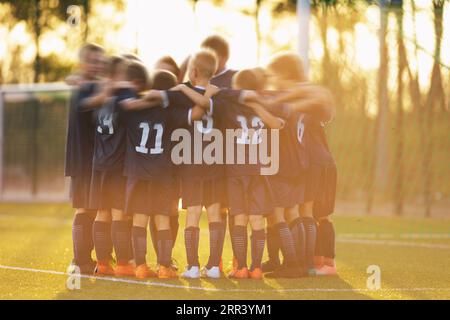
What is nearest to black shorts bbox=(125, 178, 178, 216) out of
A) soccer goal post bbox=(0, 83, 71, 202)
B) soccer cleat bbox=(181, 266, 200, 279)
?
soccer cleat bbox=(181, 266, 200, 279)

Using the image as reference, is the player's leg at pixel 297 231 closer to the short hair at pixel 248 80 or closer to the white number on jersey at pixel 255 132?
the white number on jersey at pixel 255 132

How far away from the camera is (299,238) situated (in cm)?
817

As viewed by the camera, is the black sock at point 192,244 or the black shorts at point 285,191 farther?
the black shorts at point 285,191

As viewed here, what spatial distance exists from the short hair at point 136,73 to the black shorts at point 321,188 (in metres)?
1.52

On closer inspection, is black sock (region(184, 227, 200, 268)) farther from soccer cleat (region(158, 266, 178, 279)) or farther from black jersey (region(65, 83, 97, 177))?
black jersey (region(65, 83, 97, 177))

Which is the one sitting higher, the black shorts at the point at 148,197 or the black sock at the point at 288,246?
the black shorts at the point at 148,197

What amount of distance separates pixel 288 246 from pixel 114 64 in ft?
6.42

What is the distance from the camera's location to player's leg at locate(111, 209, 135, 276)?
8.01 m

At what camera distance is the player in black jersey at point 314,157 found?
8.13m

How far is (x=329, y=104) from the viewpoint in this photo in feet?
27.3

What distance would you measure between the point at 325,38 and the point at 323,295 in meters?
12.1

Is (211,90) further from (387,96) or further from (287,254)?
(387,96)

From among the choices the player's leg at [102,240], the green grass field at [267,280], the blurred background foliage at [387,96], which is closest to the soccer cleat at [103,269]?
the player's leg at [102,240]

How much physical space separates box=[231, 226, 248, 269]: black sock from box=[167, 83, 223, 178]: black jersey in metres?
0.47
